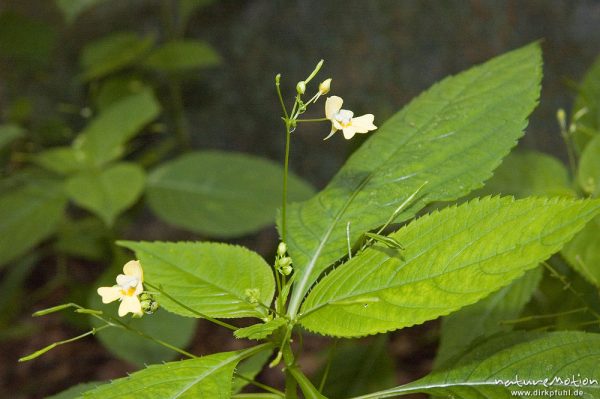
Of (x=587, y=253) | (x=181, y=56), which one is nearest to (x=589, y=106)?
(x=587, y=253)

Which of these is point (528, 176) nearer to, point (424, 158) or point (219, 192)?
point (424, 158)

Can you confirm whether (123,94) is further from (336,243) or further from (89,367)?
(336,243)

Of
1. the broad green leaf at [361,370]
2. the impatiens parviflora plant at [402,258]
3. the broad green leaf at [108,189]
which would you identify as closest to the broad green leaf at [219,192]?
the broad green leaf at [108,189]

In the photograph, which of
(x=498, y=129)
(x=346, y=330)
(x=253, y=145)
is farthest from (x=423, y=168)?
(x=253, y=145)

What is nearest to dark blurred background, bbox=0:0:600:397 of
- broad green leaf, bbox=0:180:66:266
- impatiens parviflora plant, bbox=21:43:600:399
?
broad green leaf, bbox=0:180:66:266

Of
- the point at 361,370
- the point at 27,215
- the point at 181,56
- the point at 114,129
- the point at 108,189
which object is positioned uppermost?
the point at 181,56

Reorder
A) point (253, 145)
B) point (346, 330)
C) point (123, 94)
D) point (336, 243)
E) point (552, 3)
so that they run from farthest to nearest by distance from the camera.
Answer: point (253, 145)
point (123, 94)
point (552, 3)
point (336, 243)
point (346, 330)
